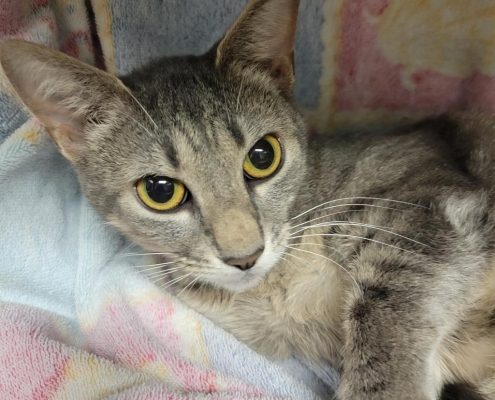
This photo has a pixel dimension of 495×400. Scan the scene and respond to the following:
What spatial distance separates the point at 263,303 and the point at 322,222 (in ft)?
0.74

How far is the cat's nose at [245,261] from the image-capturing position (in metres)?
1.07

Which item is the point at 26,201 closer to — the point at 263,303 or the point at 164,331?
the point at 164,331

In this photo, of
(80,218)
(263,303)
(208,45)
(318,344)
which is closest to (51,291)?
(80,218)

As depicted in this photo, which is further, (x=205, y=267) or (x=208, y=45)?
(x=208, y=45)

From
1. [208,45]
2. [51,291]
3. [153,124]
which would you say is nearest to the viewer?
[153,124]

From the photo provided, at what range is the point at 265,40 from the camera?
1.25 m

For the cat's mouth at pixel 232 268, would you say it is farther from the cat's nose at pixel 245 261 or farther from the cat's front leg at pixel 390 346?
the cat's front leg at pixel 390 346

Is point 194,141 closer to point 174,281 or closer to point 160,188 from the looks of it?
point 160,188

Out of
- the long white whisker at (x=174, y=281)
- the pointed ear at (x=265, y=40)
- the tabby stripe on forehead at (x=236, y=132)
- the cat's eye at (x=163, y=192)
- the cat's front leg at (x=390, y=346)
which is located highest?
the pointed ear at (x=265, y=40)

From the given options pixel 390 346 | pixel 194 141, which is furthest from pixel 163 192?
pixel 390 346

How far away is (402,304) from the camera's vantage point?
1.05 meters

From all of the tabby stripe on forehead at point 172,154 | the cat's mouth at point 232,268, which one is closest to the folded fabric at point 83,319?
the cat's mouth at point 232,268

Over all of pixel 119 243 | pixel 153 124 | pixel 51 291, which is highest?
pixel 153 124

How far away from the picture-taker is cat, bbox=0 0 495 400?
42.3 inches
